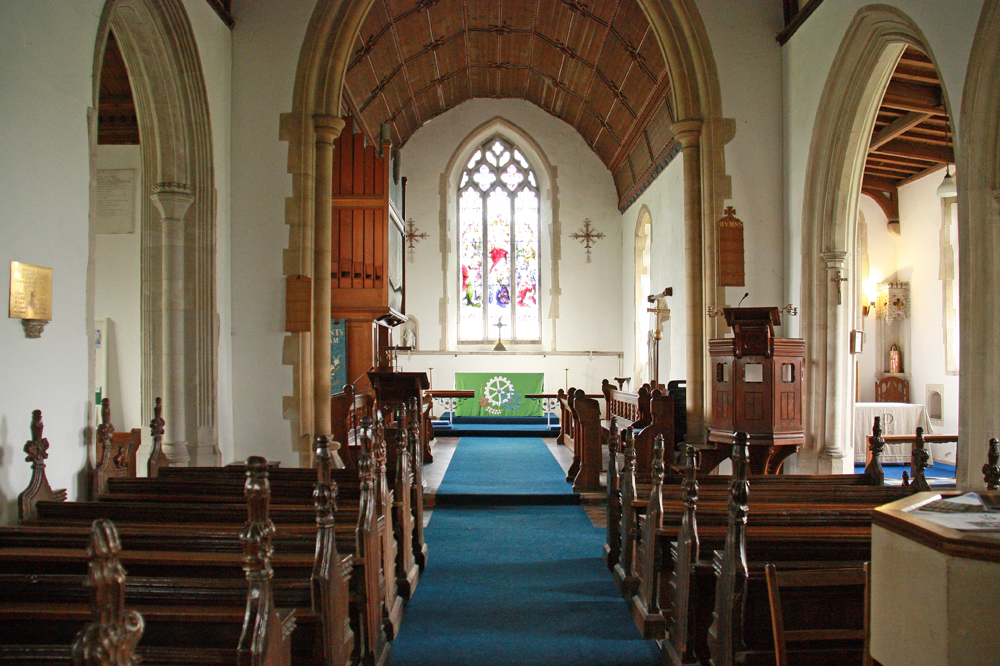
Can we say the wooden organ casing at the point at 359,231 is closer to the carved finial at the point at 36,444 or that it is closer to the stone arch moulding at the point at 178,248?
the stone arch moulding at the point at 178,248

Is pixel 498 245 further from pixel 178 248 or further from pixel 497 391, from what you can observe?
pixel 178 248

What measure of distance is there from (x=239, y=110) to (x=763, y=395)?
4.68m

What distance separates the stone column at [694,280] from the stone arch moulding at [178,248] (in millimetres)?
3819

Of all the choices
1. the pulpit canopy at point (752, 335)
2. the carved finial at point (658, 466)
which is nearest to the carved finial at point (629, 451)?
the carved finial at point (658, 466)

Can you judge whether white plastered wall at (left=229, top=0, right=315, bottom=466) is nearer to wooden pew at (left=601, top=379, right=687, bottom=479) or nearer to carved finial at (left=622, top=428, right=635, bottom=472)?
wooden pew at (left=601, top=379, right=687, bottom=479)

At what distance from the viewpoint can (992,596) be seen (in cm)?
85

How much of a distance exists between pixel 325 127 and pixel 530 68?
555 centimetres

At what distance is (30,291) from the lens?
3344 millimetres

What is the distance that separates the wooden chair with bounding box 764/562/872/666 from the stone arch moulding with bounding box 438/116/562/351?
33.2 feet

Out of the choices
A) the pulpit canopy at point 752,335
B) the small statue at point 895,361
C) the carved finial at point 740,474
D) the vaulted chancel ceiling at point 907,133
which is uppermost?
the vaulted chancel ceiling at point 907,133

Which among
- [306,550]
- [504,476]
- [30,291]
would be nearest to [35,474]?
[30,291]

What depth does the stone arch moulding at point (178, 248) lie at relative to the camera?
5289 mm

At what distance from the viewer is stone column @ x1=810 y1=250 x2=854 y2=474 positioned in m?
5.64

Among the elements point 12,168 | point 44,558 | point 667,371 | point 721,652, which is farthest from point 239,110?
point 667,371
